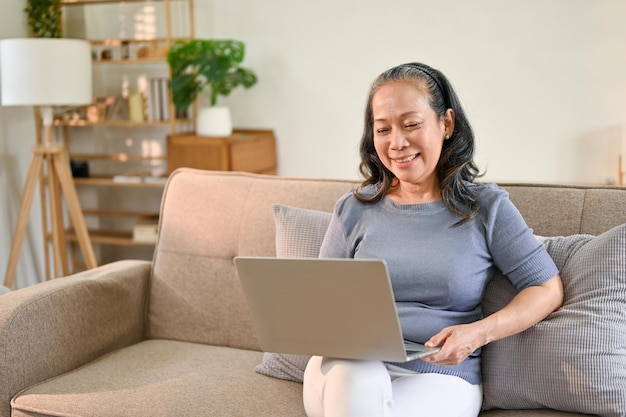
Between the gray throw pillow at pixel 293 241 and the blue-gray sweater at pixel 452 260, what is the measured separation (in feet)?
0.86

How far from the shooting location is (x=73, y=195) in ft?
13.0

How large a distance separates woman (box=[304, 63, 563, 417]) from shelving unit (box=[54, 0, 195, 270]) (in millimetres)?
2550

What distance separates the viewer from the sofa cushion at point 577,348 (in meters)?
1.68

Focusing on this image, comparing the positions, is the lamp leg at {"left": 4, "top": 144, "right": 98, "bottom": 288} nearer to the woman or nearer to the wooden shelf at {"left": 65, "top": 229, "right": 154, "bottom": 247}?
the wooden shelf at {"left": 65, "top": 229, "right": 154, "bottom": 247}

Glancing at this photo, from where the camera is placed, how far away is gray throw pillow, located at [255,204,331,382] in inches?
→ 79.6

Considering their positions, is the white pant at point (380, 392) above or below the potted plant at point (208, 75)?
below

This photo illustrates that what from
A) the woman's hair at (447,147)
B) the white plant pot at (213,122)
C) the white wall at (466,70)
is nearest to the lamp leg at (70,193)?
the white plant pot at (213,122)

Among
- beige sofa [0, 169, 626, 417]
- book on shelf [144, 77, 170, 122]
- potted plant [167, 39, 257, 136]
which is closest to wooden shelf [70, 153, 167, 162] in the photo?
book on shelf [144, 77, 170, 122]

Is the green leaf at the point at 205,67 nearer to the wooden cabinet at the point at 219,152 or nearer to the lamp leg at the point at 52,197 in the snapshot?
the wooden cabinet at the point at 219,152

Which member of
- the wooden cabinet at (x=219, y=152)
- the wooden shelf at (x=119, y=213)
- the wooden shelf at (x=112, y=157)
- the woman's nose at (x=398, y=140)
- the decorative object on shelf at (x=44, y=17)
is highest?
the decorative object on shelf at (x=44, y=17)

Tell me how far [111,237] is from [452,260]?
309cm

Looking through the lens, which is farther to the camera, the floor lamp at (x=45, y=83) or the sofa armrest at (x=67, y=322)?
the floor lamp at (x=45, y=83)

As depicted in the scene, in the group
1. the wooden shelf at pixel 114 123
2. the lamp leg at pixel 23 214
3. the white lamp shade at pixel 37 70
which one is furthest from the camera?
the wooden shelf at pixel 114 123

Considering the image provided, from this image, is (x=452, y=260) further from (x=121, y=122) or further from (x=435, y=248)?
(x=121, y=122)
